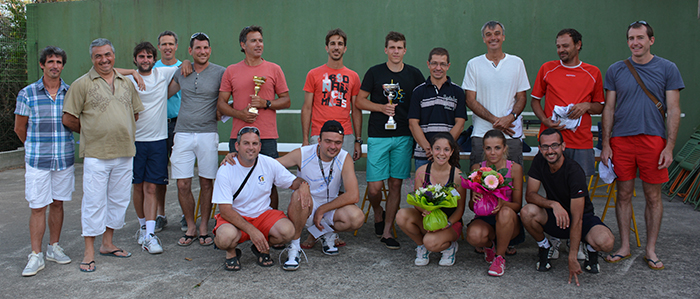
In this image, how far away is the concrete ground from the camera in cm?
332

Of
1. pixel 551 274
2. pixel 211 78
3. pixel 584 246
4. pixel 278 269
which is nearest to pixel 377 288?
pixel 278 269

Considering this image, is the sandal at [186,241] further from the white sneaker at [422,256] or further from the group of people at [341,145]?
the white sneaker at [422,256]

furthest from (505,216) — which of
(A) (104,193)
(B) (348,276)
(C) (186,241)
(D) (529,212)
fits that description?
(A) (104,193)

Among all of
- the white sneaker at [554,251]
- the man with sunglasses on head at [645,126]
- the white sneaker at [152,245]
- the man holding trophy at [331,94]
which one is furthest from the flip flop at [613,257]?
the white sneaker at [152,245]

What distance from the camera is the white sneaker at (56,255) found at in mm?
3912

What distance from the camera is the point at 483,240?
12.4 ft

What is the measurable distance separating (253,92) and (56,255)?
7.03 feet

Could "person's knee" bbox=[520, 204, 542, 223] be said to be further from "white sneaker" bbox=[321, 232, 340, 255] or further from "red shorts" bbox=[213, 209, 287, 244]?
"red shorts" bbox=[213, 209, 287, 244]

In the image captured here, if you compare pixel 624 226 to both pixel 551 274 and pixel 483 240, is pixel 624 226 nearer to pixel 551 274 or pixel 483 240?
pixel 551 274

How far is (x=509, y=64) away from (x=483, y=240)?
5.49ft

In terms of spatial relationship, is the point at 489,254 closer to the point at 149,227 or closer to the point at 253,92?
the point at 253,92

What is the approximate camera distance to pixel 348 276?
3.64 m

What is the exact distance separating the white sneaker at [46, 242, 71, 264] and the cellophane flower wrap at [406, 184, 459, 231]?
284 centimetres

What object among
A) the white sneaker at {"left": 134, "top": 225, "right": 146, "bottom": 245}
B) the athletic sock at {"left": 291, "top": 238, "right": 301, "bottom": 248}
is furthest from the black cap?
the white sneaker at {"left": 134, "top": 225, "right": 146, "bottom": 245}
